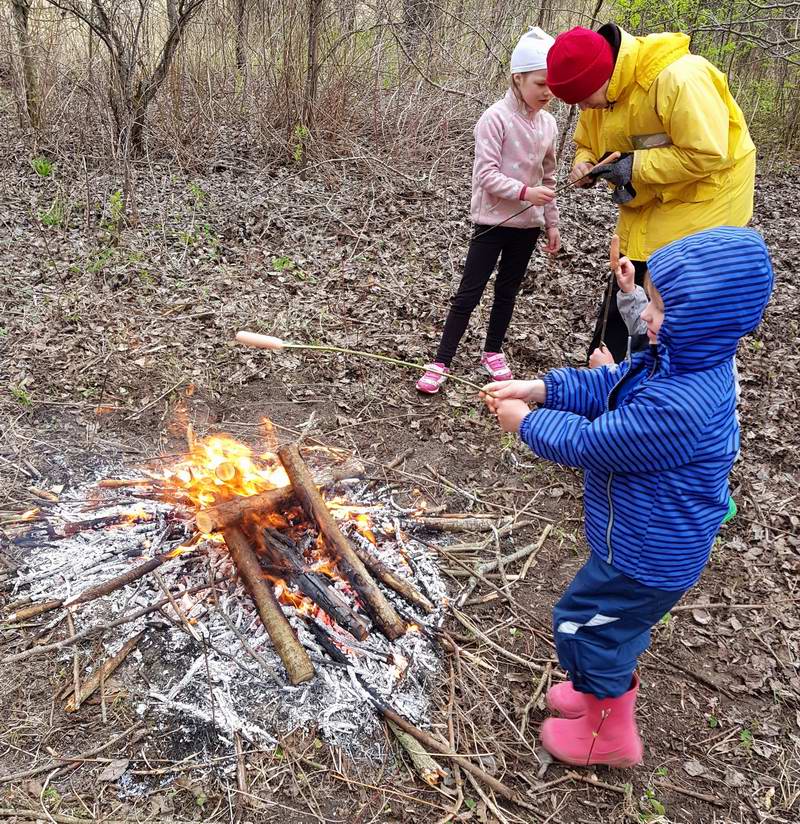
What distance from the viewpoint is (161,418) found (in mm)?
4059

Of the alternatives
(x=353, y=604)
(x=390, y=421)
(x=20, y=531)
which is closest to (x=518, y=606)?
(x=353, y=604)

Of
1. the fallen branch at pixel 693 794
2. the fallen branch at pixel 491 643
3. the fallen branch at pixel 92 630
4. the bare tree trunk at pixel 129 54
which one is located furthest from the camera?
the bare tree trunk at pixel 129 54

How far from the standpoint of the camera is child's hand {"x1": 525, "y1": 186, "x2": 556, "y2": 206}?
12.2 feet

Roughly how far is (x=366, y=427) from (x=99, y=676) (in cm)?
222

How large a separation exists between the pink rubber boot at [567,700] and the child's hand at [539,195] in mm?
2697

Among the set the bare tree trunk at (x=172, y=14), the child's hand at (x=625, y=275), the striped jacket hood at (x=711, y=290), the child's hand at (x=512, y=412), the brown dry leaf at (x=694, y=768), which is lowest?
the brown dry leaf at (x=694, y=768)

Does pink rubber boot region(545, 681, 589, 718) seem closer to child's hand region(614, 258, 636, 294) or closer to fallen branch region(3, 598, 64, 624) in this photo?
child's hand region(614, 258, 636, 294)

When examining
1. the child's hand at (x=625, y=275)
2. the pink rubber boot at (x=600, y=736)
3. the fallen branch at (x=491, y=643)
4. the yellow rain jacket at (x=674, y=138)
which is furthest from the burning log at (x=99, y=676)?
the yellow rain jacket at (x=674, y=138)

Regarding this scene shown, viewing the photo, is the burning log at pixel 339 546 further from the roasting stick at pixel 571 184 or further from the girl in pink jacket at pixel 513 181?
the roasting stick at pixel 571 184

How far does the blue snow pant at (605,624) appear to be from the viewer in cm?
209

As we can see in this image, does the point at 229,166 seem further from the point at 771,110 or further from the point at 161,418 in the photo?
the point at 771,110

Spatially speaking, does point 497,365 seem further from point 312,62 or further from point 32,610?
point 312,62

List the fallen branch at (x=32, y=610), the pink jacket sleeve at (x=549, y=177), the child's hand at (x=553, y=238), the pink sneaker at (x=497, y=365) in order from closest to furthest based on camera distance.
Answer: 1. the fallen branch at (x=32, y=610)
2. the pink jacket sleeve at (x=549, y=177)
3. the child's hand at (x=553, y=238)
4. the pink sneaker at (x=497, y=365)

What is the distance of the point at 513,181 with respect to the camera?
383 centimetres
